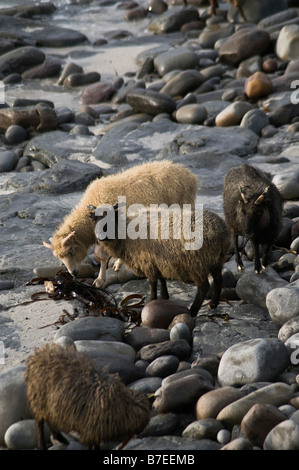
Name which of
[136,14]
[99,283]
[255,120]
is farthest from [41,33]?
[99,283]

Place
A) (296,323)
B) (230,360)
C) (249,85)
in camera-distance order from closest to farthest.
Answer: (230,360)
(296,323)
(249,85)

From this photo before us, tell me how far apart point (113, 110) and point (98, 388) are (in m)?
11.7

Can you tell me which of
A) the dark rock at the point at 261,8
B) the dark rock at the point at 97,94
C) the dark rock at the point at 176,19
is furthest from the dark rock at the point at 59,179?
the dark rock at the point at 176,19

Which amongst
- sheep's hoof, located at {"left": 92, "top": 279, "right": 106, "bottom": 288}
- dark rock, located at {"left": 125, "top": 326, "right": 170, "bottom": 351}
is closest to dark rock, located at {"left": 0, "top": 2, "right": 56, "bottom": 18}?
sheep's hoof, located at {"left": 92, "top": 279, "right": 106, "bottom": 288}

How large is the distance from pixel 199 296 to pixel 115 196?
2.19m

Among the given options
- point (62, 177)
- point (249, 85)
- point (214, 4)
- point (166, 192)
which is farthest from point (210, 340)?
point (214, 4)

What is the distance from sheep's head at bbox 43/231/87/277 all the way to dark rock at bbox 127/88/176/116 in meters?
6.62

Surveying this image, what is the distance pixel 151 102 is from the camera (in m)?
14.4

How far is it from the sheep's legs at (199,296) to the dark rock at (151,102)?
7789 mm

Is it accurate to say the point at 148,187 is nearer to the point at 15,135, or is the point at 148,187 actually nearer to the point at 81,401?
the point at 81,401

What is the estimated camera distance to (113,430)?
4.66 metres

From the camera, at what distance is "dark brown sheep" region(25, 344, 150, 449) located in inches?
184
